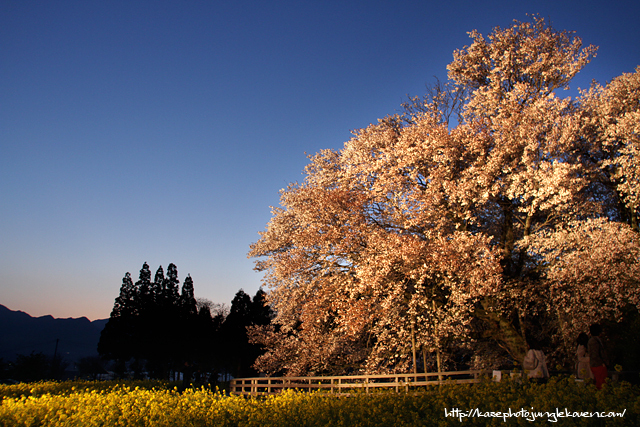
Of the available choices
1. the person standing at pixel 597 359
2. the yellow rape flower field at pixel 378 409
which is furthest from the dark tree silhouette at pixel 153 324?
the person standing at pixel 597 359

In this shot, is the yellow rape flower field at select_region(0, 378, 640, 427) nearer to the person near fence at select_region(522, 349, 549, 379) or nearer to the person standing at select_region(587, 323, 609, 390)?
the person standing at select_region(587, 323, 609, 390)

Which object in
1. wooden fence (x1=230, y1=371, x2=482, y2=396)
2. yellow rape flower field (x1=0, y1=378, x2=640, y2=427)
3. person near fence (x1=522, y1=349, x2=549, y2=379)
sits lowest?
wooden fence (x1=230, y1=371, x2=482, y2=396)

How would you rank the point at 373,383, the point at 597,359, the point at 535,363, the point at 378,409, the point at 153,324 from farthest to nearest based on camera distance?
the point at 153,324 < the point at 373,383 < the point at 535,363 < the point at 597,359 < the point at 378,409

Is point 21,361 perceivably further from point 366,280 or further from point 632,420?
point 632,420

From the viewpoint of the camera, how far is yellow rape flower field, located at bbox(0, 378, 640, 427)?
520 cm

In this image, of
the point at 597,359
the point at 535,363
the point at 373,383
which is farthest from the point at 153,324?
the point at 597,359

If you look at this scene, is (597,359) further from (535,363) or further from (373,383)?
(373,383)

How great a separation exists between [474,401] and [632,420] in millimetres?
2117

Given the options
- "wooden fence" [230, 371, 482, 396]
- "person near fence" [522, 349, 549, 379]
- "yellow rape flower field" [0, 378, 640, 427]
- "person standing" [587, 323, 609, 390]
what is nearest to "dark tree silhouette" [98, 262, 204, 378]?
"wooden fence" [230, 371, 482, 396]

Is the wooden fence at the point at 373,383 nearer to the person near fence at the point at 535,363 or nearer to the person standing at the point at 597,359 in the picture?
the person near fence at the point at 535,363

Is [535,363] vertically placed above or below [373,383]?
above

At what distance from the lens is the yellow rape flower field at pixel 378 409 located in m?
5.20

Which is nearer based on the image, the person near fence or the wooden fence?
the person near fence

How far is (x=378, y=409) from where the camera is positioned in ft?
21.3
